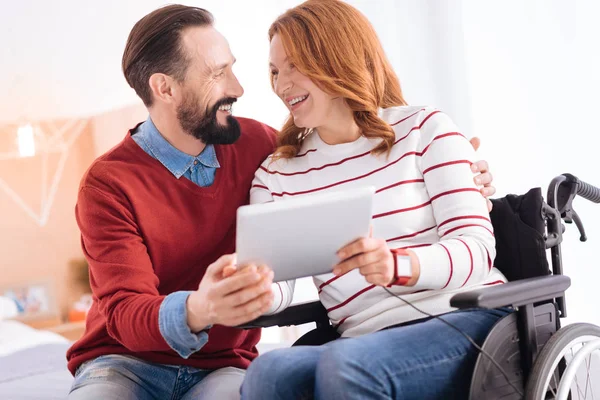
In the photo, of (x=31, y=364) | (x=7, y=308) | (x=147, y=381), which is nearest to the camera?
(x=147, y=381)

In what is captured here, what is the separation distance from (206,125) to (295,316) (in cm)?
52

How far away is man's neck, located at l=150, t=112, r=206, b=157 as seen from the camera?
188 cm

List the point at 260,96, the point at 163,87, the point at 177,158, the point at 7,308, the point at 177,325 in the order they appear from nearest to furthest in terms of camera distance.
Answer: the point at 177,325 < the point at 177,158 < the point at 163,87 < the point at 7,308 < the point at 260,96

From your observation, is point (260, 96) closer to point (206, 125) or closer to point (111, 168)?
point (206, 125)

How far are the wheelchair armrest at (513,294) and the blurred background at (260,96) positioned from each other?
111cm

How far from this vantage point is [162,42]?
191 cm

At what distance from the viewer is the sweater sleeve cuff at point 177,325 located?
4.80 ft

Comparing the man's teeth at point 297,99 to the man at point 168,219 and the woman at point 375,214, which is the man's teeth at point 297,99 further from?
the man at point 168,219

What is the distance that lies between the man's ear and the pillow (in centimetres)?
188

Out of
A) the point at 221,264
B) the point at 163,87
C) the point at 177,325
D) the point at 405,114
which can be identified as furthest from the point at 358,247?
the point at 163,87

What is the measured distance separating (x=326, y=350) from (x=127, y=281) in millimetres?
527

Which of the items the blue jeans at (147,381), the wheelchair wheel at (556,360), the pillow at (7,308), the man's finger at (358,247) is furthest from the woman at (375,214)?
the pillow at (7,308)

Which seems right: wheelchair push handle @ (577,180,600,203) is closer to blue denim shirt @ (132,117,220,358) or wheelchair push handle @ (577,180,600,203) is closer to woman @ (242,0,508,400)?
woman @ (242,0,508,400)

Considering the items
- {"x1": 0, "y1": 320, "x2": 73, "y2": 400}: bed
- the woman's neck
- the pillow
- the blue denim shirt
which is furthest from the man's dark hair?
the pillow
